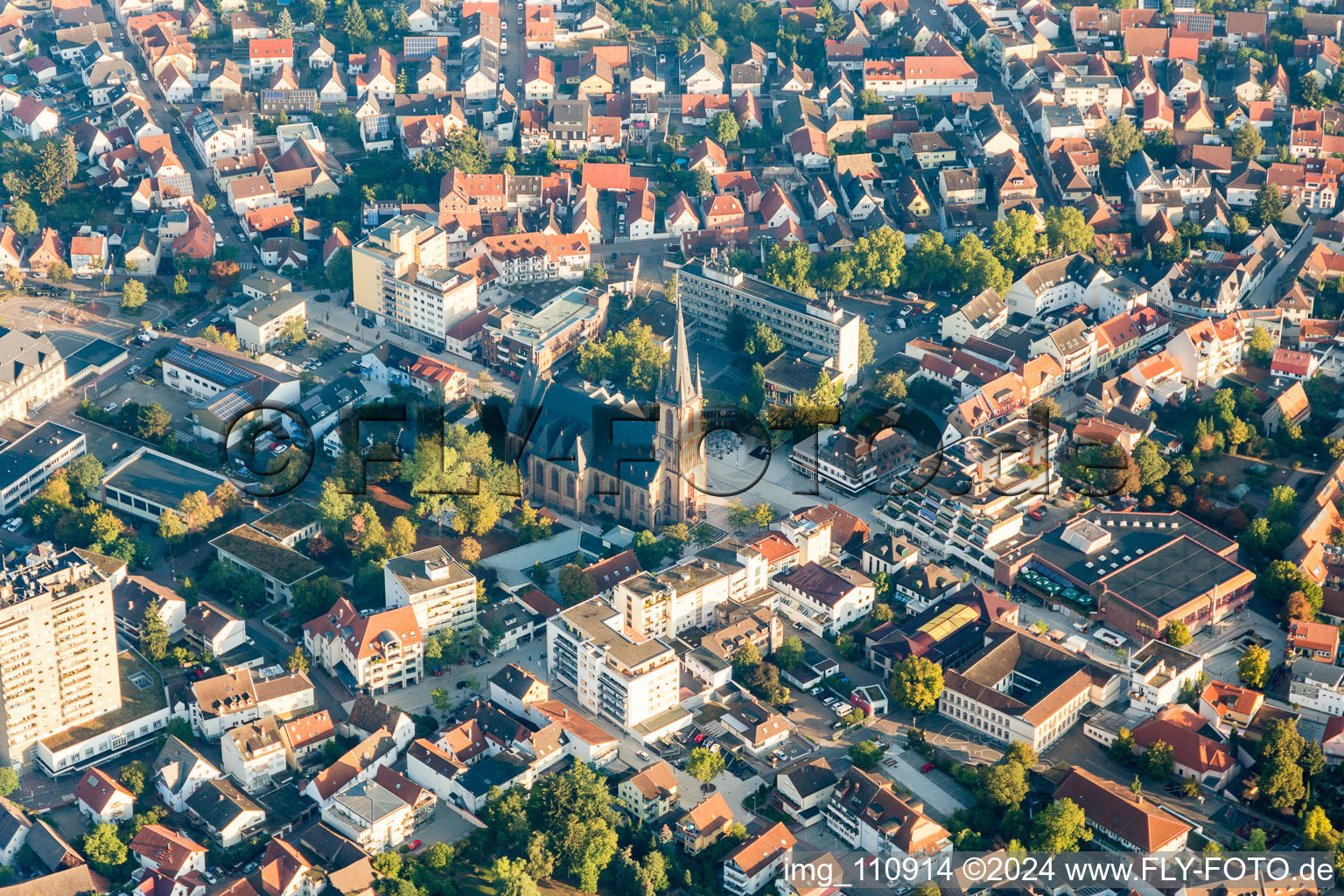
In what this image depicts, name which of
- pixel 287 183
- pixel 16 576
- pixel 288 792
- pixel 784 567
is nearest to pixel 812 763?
pixel 784 567

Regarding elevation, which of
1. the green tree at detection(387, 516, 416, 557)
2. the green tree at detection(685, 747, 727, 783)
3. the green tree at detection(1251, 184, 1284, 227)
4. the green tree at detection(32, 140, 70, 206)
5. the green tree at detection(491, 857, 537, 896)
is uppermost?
the green tree at detection(1251, 184, 1284, 227)

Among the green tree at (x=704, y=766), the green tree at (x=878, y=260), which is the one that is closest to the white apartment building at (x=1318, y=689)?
the green tree at (x=704, y=766)

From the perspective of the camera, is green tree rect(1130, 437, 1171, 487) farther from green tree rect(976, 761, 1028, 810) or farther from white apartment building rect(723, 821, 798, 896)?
white apartment building rect(723, 821, 798, 896)

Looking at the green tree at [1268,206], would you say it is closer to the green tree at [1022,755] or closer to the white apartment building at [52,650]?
the green tree at [1022,755]

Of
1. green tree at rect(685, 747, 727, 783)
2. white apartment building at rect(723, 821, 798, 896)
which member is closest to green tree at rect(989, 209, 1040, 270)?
green tree at rect(685, 747, 727, 783)

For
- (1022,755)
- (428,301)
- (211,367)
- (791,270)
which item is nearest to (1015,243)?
(791,270)

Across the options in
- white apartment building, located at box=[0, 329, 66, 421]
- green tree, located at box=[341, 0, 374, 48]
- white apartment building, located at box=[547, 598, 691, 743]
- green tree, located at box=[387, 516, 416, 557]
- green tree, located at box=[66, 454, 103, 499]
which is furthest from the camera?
green tree, located at box=[341, 0, 374, 48]

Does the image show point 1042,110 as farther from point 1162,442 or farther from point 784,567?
point 784,567

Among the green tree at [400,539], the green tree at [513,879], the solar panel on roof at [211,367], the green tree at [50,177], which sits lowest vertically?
the green tree at [513,879]
